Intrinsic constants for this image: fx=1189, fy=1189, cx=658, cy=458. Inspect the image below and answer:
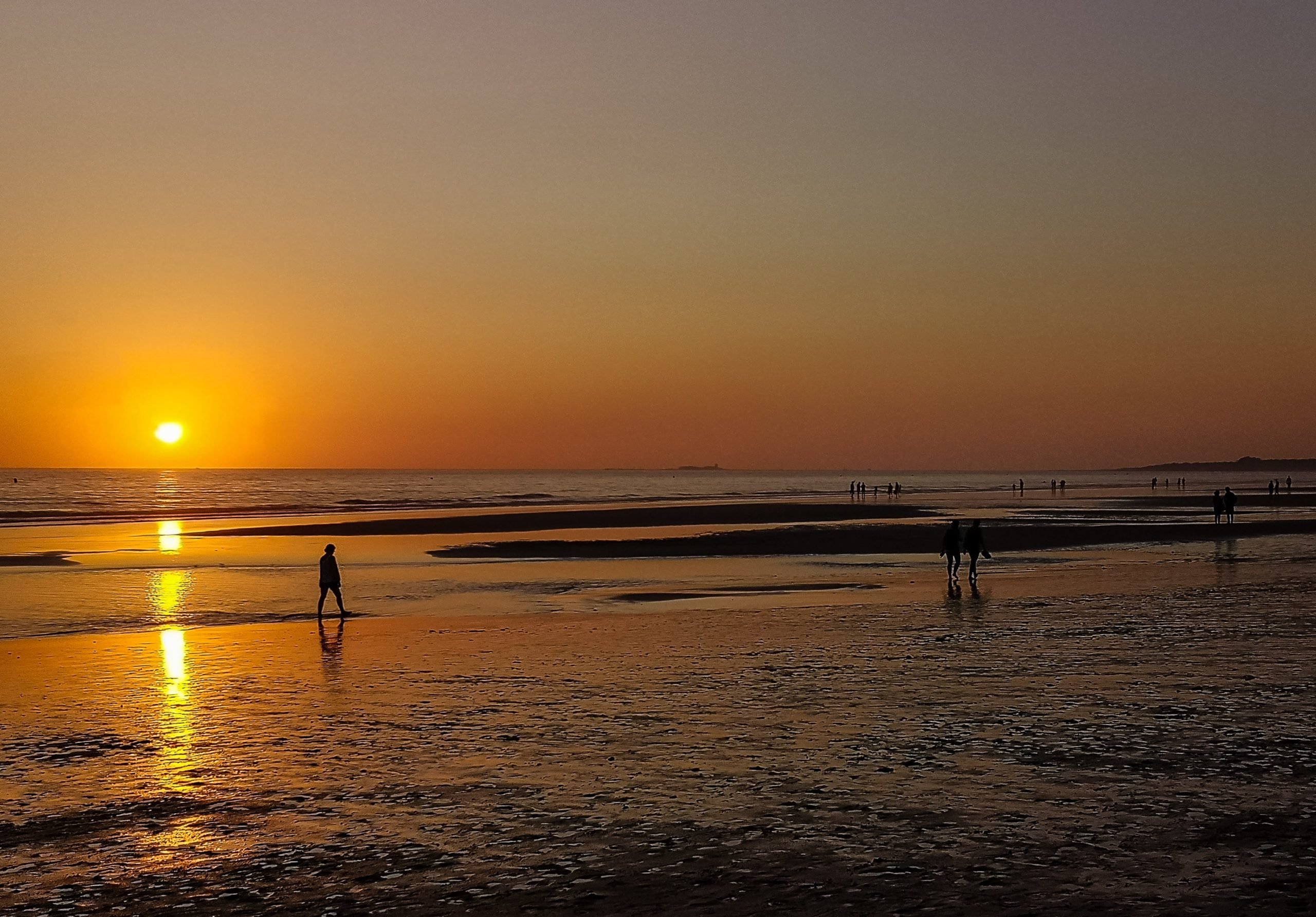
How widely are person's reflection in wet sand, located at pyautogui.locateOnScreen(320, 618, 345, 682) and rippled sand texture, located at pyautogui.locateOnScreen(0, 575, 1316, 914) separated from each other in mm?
140

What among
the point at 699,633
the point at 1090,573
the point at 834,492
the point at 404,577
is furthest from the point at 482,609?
the point at 834,492

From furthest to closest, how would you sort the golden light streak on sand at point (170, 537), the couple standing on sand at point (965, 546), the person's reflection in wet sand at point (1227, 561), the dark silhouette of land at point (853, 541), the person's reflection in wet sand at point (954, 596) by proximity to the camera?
the golden light streak on sand at point (170, 537) → the dark silhouette of land at point (853, 541) → the couple standing on sand at point (965, 546) → the person's reflection in wet sand at point (1227, 561) → the person's reflection in wet sand at point (954, 596)

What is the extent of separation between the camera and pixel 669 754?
13.3 meters

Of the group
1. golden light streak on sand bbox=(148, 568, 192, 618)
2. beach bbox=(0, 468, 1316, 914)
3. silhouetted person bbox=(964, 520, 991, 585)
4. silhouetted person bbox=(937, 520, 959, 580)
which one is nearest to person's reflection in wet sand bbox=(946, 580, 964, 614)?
beach bbox=(0, 468, 1316, 914)

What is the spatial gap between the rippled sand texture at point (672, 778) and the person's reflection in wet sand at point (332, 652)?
0.14 meters

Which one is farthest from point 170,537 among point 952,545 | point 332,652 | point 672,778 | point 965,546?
point 672,778

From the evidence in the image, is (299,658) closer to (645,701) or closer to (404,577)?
(645,701)

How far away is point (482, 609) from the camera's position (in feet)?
94.5

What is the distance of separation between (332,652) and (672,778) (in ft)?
37.7

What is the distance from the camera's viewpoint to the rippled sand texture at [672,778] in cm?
909

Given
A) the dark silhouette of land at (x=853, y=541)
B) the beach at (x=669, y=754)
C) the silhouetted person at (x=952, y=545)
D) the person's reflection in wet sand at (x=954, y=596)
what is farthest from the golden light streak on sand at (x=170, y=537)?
the person's reflection in wet sand at (x=954, y=596)

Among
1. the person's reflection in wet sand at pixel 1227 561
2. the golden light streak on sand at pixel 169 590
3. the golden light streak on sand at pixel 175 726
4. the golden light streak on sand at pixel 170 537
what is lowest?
the person's reflection in wet sand at pixel 1227 561

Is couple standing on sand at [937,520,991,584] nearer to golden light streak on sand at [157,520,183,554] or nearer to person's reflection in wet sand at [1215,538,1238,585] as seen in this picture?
person's reflection in wet sand at [1215,538,1238,585]

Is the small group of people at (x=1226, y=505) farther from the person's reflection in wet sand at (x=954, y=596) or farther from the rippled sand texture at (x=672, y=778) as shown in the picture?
the rippled sand texture at (x=672, y=778)
